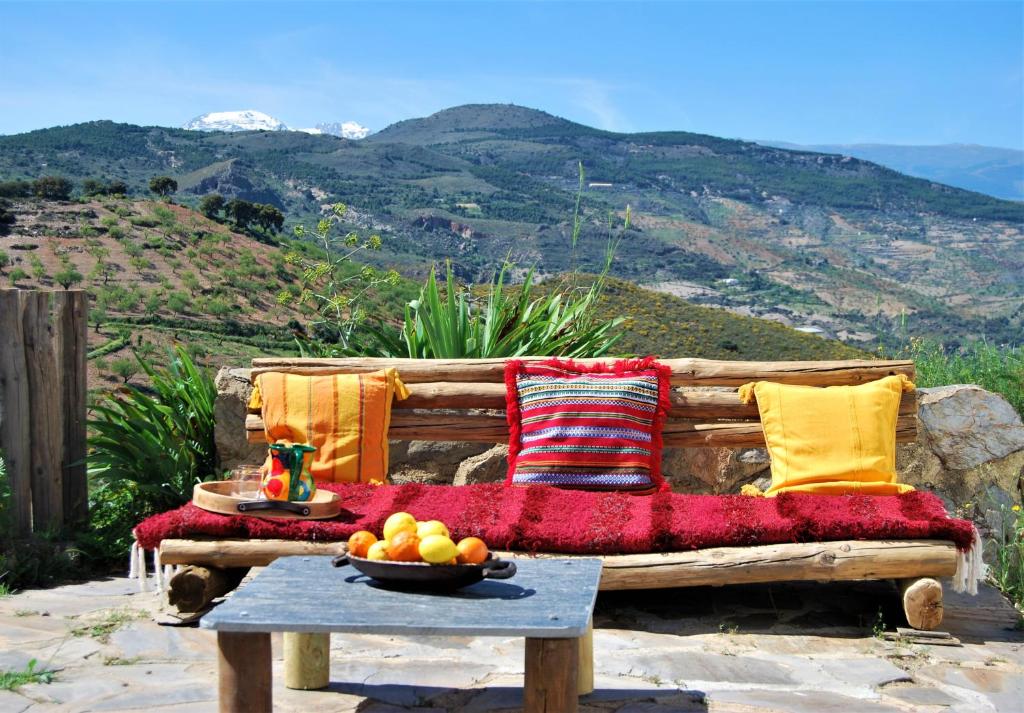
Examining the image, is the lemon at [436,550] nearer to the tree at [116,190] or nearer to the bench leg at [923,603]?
the bench leg at [923,603]

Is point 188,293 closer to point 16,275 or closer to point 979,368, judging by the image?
point 16,275

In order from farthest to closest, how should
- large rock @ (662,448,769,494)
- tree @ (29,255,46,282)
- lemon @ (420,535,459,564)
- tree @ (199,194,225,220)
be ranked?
1. tree @ (199,194,225,220)
2. tree @ (29,255,46,282)
3. large rock @ (662,448,769,494)
4. lemon @ (420,535,459,564)

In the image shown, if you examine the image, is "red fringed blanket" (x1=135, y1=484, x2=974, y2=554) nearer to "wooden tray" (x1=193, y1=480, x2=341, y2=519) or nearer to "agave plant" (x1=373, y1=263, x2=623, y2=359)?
"wooden tray" (x1=193, y1=480, x2=341, y2=519)

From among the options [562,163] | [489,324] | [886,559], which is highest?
[562,163]

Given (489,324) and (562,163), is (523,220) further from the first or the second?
(489,324)

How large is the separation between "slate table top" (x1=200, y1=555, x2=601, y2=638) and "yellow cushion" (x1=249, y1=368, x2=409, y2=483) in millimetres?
1719

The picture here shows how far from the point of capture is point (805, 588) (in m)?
4.76

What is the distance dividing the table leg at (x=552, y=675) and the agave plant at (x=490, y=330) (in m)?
3.19

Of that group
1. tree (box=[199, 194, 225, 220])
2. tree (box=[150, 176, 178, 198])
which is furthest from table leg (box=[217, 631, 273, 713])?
tree (box=[150, 176, 178, 198])

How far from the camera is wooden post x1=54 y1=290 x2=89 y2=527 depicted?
513 cm

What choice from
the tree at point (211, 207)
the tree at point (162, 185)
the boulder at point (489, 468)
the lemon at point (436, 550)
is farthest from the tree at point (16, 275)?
the lemon at point (436, 550)

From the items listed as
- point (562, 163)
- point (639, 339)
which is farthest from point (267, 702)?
point (562, 163)

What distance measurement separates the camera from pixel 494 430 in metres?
5.29

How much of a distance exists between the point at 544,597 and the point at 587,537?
3.99ft
